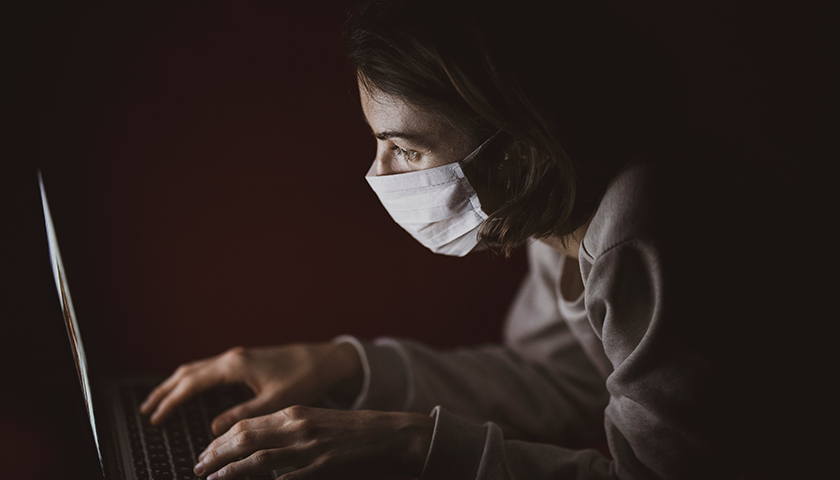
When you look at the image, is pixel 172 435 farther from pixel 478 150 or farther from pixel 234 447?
pixel 478 150

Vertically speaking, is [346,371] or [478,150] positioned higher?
[478,150]

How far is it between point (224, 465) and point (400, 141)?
0.42 metres

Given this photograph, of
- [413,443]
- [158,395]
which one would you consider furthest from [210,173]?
[413,443]

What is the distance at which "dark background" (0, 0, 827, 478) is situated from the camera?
3.29 ft

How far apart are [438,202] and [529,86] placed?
177mm

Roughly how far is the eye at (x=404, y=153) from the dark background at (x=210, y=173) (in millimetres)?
494

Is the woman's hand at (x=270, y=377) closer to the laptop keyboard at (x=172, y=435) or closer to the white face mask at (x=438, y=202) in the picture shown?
the laptop keyboard at (x=172, y=435)

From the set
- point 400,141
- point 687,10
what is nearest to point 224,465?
point 400,141

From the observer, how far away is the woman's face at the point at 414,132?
65 centimetres

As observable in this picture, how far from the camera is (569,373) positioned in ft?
3.52

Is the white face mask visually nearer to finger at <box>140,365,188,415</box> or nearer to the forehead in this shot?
the forehead

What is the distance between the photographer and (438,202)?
27.8 inches

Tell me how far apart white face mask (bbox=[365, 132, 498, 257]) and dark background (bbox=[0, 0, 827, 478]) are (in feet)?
1.58

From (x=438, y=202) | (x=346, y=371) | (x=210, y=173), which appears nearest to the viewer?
(x=438, y=202)
